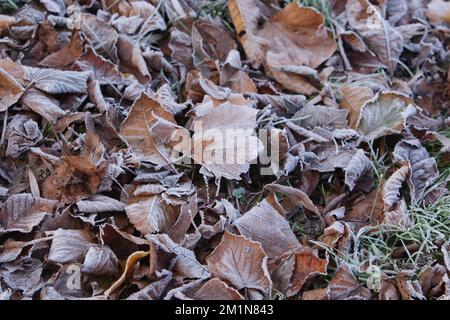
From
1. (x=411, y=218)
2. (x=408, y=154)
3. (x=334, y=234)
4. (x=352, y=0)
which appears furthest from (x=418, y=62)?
(x=334, y=234)

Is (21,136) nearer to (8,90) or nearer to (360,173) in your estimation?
(8,90)

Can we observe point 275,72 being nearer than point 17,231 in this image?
No

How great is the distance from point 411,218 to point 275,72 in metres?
0.71

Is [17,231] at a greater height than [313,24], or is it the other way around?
[313,24]

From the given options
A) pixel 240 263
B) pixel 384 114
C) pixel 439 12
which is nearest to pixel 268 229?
pixel 240 263

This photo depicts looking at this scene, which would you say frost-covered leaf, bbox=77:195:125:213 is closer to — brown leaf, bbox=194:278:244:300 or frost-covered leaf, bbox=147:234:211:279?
frost-covered leaf, bbox=147:234:211:279

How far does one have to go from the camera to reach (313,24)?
2314 millimetres

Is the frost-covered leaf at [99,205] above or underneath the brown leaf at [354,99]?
above

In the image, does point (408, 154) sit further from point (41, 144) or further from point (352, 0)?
point (41, 144)

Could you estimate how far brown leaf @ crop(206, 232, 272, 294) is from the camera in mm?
1594

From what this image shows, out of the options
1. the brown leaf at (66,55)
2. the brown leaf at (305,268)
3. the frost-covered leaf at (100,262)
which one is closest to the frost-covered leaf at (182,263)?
the frost-covered leaf at (100,262)

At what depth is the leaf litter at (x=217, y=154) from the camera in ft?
5.32

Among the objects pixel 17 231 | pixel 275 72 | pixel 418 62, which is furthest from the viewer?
pixel 418 62

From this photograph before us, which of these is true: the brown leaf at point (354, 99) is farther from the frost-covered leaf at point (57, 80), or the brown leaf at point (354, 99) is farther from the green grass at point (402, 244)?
the frost-covered leaf at point (57, 80)
